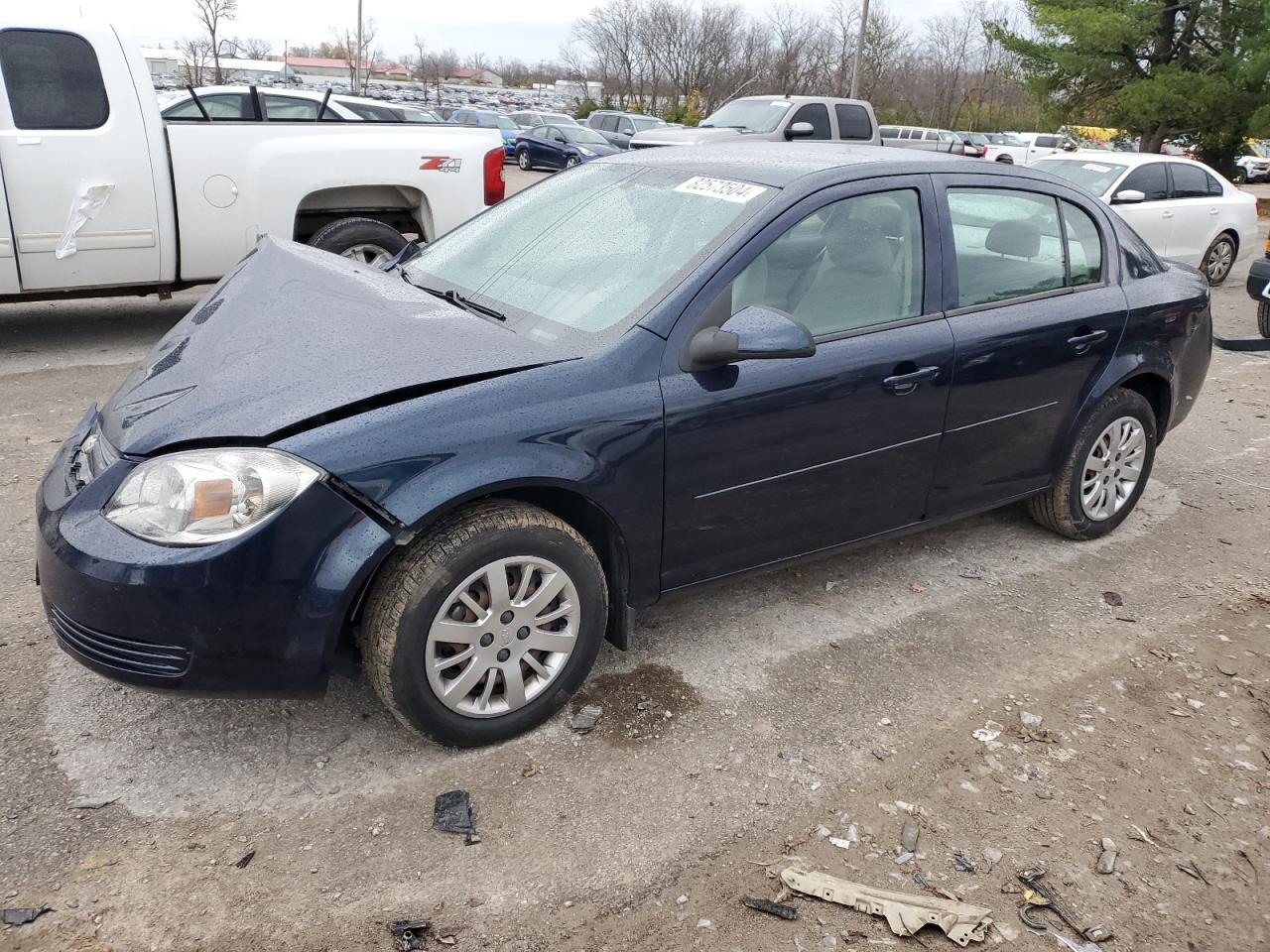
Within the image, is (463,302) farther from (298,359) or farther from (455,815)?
(455,815)

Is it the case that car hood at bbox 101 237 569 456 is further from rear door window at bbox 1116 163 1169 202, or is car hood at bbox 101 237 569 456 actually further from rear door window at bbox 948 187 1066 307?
rear door window at bbox 1116 163 1169 202

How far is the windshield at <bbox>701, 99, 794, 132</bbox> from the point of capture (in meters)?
15.0

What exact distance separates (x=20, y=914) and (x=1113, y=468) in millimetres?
4424

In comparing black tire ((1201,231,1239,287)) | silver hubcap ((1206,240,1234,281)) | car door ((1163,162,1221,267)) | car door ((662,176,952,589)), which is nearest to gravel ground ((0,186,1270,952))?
car door ((662,176,952,589))

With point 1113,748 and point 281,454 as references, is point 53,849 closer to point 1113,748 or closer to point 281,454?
point 281,454

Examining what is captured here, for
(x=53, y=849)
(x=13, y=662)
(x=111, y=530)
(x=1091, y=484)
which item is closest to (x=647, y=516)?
(x=111, y=530)

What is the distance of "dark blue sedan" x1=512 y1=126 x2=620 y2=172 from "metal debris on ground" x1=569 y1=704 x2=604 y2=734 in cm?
2435

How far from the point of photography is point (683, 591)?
339 centimetres

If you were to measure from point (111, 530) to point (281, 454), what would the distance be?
19.0 inches

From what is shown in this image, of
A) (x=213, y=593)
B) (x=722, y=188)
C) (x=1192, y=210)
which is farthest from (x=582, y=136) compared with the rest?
(x=213, y=593)

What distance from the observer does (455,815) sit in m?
2.77

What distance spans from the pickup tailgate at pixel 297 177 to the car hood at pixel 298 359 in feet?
11.7

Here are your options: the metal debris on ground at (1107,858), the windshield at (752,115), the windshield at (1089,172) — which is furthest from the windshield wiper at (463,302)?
the windshield at (752,115)

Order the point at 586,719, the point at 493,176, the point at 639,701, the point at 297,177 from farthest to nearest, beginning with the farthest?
the point at 493,176, the point at 297,177, the point at 639,701, the point at 586,719
